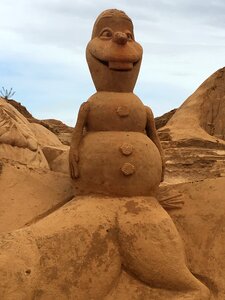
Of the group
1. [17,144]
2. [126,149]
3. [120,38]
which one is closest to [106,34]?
[120,38]

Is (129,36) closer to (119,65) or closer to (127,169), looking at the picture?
(119,65)

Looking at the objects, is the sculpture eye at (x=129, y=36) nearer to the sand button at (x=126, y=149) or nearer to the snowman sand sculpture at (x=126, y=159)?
the snowman sand sculpture at (x=126, y=159)

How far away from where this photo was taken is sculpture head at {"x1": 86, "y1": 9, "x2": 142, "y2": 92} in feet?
13.2

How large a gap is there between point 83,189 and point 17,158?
1223mm

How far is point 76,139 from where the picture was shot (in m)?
4.02

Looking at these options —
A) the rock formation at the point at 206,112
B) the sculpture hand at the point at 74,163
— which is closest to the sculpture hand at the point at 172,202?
the sculpture hand at the point at 74,163

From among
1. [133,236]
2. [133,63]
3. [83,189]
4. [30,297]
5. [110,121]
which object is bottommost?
[30,297]

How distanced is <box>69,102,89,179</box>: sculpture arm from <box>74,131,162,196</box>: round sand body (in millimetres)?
38

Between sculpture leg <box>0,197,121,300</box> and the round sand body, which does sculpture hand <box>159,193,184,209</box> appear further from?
sculpture leg <box>0,197,121,300</box>

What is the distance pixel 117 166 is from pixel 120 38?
0.95m

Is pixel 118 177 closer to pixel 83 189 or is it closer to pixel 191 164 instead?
pixel 83 189

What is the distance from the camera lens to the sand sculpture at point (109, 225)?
3.50 m

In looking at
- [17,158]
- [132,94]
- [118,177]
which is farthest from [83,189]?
[17,158]

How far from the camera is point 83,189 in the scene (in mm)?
3938
